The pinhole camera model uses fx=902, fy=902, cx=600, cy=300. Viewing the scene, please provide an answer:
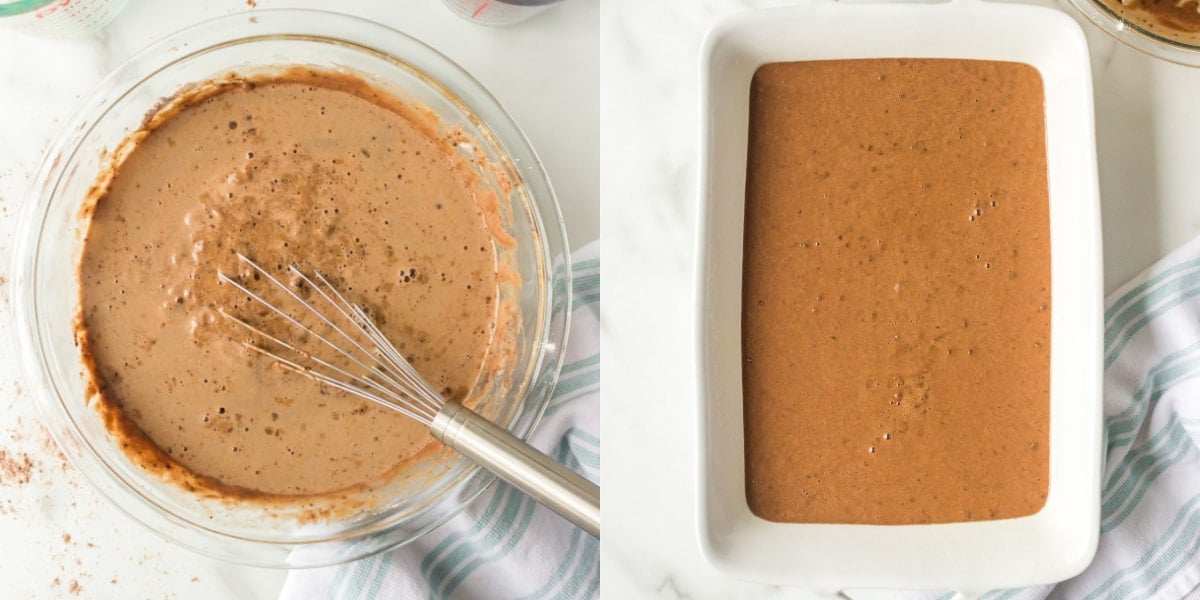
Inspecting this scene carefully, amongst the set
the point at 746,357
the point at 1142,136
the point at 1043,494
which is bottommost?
Result: the point at 1043,494

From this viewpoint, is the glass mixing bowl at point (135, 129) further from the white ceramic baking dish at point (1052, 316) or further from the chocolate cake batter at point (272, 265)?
the white ceramic baking dish at point (1052, 316)

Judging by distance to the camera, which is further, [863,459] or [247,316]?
[247,316]

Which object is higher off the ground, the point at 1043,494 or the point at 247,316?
the point at 247,316

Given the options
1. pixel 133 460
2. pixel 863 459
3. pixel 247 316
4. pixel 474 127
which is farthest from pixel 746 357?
pixel 133 460

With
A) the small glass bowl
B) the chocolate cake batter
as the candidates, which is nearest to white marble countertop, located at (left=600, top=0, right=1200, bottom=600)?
the small glass bowl

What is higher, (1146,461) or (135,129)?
(135,129)

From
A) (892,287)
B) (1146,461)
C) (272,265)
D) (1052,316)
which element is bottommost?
(1146,461)

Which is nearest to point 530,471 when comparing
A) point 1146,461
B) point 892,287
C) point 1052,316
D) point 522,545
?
point 522,545

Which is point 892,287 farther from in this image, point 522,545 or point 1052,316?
point 522,545

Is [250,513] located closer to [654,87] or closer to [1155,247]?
[654,87]
